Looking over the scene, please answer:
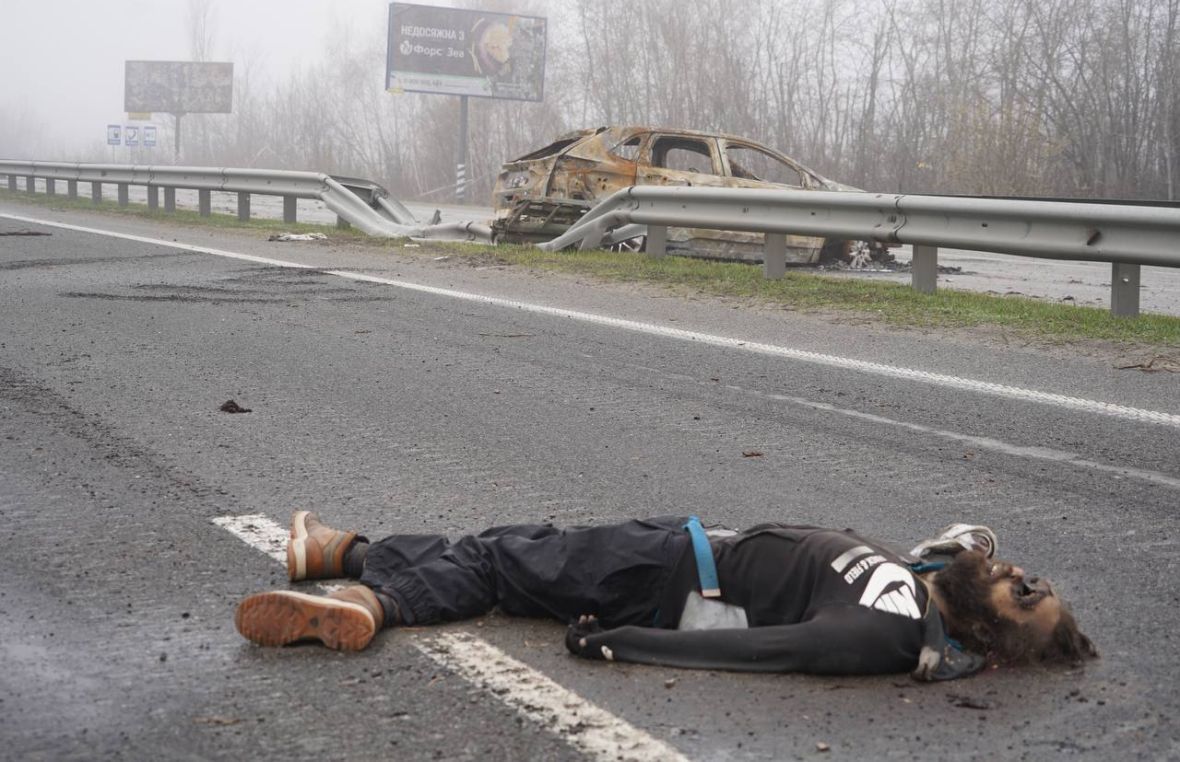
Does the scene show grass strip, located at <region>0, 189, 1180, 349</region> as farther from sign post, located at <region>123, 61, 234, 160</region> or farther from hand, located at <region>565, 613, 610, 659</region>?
sign post, located at <region>123, 61, 234, 160</region>

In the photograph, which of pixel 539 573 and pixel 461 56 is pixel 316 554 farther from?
pixel 461 56

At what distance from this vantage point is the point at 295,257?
13172 mm

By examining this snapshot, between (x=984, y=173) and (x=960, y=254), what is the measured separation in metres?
9.17

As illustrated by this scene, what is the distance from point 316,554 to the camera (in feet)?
12.3

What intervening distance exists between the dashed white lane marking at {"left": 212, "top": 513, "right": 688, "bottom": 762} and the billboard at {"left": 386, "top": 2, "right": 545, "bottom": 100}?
1531 inches

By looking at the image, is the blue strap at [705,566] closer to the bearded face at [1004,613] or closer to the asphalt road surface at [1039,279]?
the bearded face at [1004,613]

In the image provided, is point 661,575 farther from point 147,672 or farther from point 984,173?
point 984,173

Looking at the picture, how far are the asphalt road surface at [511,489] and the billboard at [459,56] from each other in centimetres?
3229

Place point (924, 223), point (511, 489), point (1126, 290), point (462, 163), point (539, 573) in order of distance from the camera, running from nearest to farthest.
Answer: point (539, 573)
point (511, 489)
point (1126, 290)
point (924, 223)
point (462, 163)

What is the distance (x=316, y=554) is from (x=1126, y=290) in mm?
7348

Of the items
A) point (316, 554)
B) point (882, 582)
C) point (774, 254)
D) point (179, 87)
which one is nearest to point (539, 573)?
point (316, 554)

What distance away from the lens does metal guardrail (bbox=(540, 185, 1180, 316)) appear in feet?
29.4

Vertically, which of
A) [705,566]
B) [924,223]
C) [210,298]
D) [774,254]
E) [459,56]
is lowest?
[705,566]

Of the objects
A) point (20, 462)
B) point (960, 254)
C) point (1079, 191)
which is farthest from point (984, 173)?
point (20, 462)
